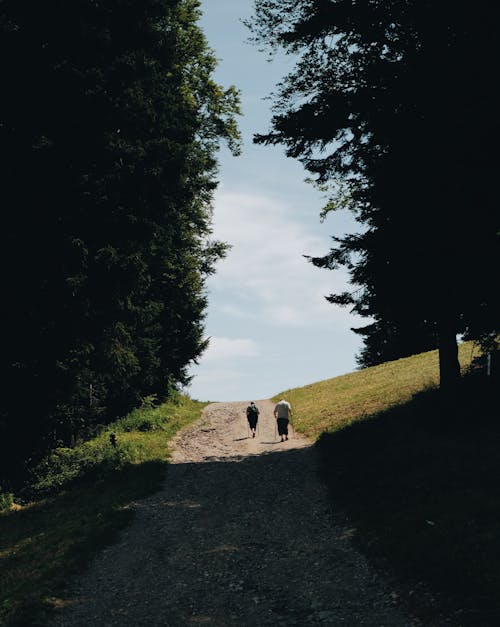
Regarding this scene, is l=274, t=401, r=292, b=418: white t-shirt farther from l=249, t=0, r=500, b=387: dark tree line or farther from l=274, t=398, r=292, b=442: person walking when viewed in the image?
Answer: l=249, t=0, r=500, b=387: dark tree line

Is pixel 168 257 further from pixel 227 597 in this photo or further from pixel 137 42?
pixel 227 597

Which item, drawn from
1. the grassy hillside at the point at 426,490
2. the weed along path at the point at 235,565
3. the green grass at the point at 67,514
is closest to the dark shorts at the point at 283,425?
the grassy hillside at the point at 426,490

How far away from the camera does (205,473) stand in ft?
58.1

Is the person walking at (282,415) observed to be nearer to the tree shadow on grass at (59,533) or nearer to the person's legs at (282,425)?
the person's legs at (282,425)

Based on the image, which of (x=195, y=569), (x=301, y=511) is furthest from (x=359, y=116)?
(x=195, y=569)

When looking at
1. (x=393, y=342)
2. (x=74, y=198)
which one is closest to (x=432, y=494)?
(x=74, y=198)

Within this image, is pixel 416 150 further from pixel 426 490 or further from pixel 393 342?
pixel 393 342

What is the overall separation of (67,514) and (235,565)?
244 inches

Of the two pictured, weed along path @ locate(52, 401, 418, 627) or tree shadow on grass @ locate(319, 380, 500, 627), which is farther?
weed along path @ locate(52, 401, 418, 627)

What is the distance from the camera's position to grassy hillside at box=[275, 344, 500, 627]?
8219mm

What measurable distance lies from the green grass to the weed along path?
0.42 m

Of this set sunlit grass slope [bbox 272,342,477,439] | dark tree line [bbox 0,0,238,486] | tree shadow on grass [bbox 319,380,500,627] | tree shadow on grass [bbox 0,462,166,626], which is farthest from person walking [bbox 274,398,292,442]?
dark tree line [bbox 0,0,238,486]

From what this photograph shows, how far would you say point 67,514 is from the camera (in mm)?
14695

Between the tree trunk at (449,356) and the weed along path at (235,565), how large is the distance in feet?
16.7
